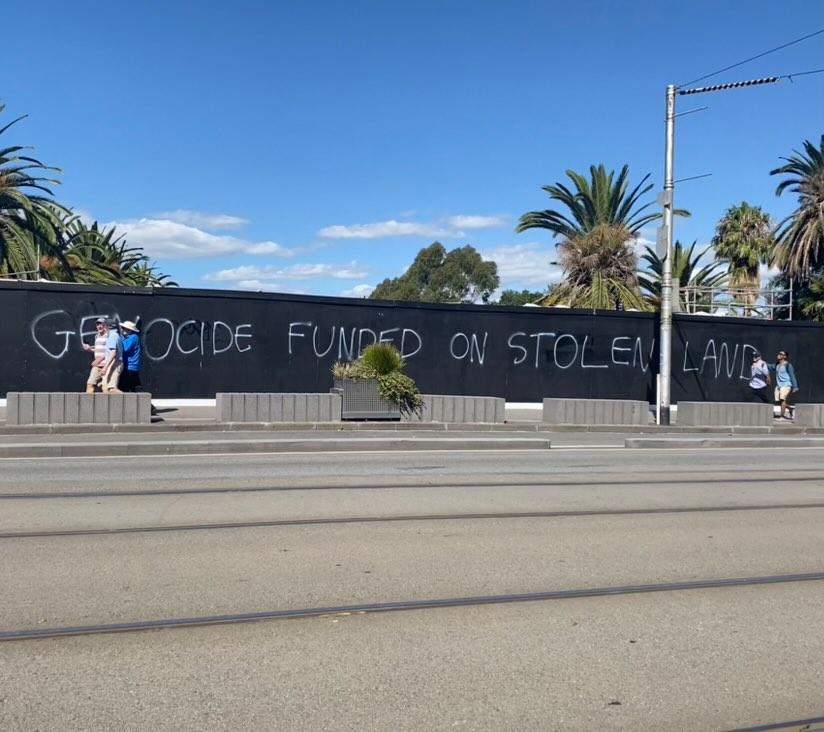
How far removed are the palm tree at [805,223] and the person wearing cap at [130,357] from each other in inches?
1173

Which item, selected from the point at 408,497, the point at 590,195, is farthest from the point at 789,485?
the point at 590,195

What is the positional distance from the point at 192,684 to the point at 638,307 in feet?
91.2

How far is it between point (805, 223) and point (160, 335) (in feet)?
95.2

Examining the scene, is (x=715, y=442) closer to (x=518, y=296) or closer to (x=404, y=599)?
(x=404, y=599)

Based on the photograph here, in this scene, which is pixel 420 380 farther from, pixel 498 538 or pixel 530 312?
pixel 498 538

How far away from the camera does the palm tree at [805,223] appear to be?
37.8 meters

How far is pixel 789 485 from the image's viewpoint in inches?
455

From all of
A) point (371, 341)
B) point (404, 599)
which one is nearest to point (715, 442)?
point (371, 341)

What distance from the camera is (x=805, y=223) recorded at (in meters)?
38.3

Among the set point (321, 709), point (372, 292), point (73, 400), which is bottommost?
point (321, 709)

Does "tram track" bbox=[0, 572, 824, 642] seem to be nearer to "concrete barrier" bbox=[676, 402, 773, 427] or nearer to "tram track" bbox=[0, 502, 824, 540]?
"tram track" bbox=[0, 502, 824, 540]

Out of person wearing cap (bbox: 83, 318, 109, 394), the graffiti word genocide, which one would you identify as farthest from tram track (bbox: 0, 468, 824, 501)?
the graffiti word genocide

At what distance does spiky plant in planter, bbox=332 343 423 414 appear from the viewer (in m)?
17.8

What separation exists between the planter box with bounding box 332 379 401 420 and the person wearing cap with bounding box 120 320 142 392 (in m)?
4.02
